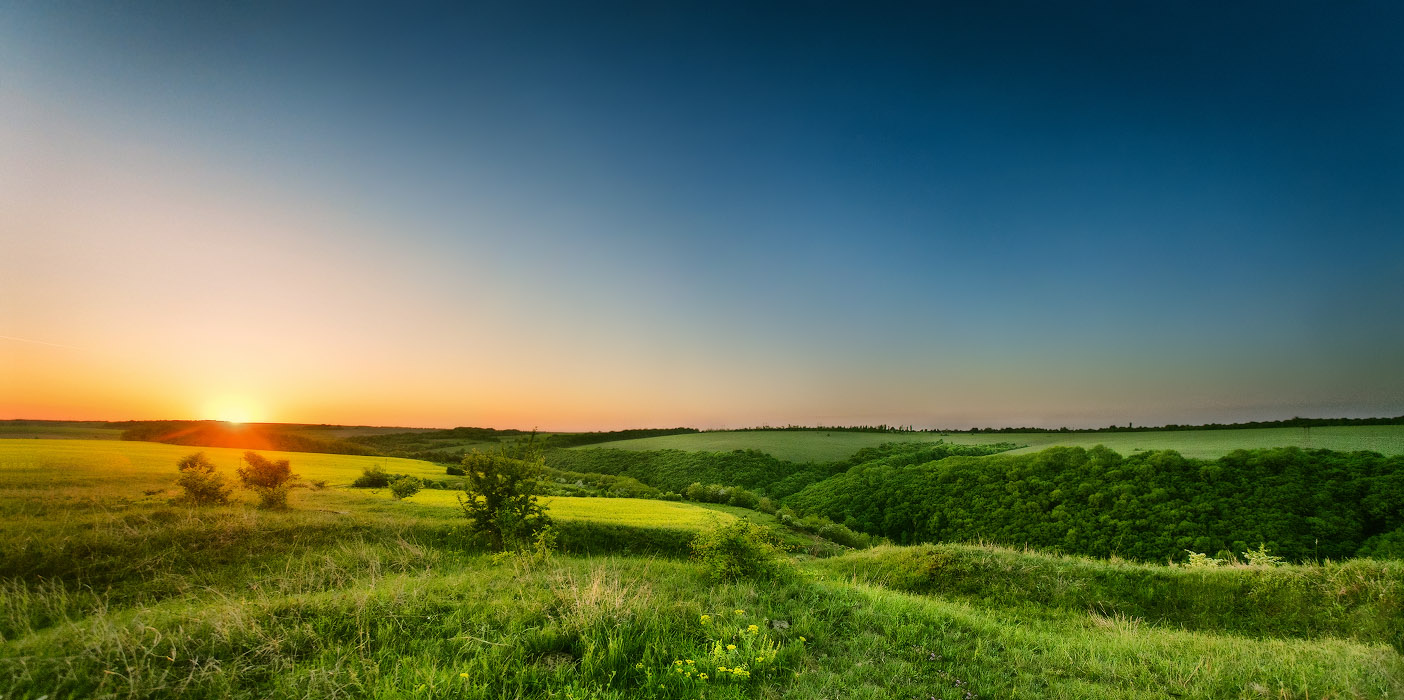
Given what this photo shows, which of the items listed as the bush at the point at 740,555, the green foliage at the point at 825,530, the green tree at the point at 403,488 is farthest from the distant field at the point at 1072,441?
the green tree at the point at 403,488

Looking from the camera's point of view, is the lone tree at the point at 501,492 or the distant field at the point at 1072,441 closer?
the lone tree at the point at 501,492

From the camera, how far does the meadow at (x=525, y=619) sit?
6.71 m

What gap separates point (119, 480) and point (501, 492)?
9694 mm

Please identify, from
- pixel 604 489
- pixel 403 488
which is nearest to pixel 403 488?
pixel 403 488

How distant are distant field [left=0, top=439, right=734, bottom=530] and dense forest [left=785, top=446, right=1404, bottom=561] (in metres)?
39.0

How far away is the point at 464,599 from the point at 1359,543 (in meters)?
53.9

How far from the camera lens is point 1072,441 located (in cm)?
6438

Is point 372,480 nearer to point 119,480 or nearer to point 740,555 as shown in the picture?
point 119,480

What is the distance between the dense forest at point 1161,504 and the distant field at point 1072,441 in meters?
3.75

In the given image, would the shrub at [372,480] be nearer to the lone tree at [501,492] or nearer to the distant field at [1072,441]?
the lone tree at [501,492]

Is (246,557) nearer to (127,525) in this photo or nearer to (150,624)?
(127,525)

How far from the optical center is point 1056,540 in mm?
44375

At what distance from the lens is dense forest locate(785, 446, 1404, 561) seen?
34.2 metres

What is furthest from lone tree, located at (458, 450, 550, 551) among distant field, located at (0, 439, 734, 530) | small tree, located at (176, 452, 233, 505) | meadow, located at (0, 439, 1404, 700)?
small tree, located at (176, 452, 233, 505)
